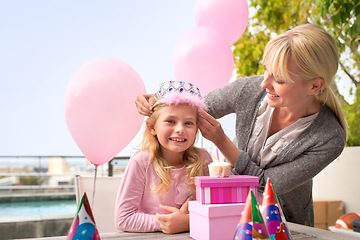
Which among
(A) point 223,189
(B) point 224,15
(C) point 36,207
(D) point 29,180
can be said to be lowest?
(C) point 36,207

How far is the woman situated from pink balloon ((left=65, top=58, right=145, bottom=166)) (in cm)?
43

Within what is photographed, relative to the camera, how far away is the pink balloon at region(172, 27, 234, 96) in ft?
7.80

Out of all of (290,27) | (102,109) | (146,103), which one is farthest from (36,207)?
(146,103)

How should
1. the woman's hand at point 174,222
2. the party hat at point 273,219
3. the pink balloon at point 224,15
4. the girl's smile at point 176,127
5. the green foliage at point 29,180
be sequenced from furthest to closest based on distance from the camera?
1. the green foliage at point 29,180
2. the pink balloon at point 224,15
3. the girl's smile at point 176,127
4. the woman's hand at point 174,222
5. the party hat at point 273,219

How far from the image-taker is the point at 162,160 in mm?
1388

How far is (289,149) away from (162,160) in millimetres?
573

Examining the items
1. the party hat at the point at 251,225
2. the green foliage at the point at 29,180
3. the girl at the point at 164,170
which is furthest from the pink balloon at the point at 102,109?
the green foliage at the point at 29,180

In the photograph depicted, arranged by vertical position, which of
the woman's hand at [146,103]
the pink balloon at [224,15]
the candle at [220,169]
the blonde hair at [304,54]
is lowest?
the candle at [220,169]

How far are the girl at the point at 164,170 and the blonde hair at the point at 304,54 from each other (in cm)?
34

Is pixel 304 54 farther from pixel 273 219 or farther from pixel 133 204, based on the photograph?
pixel 133 204

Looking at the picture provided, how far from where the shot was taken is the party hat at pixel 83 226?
828 mm

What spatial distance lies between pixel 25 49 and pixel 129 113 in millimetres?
17784

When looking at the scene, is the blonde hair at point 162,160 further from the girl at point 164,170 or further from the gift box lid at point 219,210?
the gift box lid at point 219,210

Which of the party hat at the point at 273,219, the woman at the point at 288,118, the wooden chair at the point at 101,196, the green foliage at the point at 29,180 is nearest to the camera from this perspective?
the party hat at the point at 273,219
